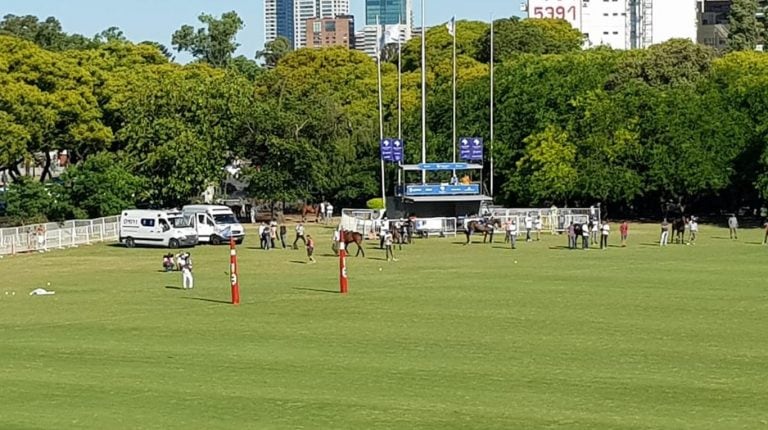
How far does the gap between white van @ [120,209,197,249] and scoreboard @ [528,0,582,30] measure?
121816mm

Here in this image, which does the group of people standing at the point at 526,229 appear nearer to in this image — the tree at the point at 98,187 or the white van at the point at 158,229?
the white van at the point at 158,229

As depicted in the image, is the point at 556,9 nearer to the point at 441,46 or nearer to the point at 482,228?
the point at 441,46

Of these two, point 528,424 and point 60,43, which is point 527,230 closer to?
point 528,424

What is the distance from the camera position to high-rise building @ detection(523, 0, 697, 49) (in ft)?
550

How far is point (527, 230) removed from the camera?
202 ft

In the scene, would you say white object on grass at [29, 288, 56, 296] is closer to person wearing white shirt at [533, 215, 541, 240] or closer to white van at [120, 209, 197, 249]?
white van at [120, 209, 197, 249]

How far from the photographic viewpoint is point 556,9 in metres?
175

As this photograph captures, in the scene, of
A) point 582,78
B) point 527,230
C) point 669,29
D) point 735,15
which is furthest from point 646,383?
point 669,29

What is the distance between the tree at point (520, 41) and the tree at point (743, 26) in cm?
1681

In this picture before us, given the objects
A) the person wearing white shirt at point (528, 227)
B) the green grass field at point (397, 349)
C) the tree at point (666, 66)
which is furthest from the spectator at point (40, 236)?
the tree at point (666, 66)

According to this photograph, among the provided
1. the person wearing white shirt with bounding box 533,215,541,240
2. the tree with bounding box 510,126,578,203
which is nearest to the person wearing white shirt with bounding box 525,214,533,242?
the person wearing white shirt with bounding box 533,215,541,240

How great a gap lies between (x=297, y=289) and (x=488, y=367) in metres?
16.3

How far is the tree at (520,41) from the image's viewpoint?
120250 mm

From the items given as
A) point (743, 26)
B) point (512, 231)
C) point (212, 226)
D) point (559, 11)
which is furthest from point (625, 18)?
point (512, 231)
